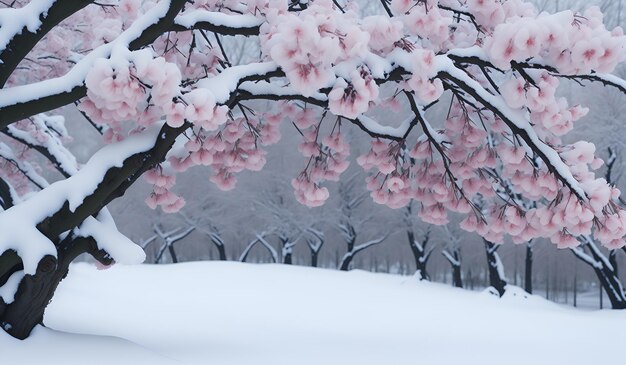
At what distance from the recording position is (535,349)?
9133 mm

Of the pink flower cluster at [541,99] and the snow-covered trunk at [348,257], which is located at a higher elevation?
the pink flower cluster at [541,99]

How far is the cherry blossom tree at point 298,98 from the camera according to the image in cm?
462

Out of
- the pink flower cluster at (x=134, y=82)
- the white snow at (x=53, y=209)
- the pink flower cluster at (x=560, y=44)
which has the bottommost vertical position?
the white snow at (x=53, y=209)

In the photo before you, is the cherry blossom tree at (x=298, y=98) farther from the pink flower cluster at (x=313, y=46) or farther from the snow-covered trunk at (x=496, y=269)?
the snow-covered trunk at (x=496, y=269)

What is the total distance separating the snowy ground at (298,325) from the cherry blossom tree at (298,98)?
3.61ft

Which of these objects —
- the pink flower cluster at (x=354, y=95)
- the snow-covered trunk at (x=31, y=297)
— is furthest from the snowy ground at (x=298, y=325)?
the pink flower cluster at (x=354, y=95)

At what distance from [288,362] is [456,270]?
955 inches

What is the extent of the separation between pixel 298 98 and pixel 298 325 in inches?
196

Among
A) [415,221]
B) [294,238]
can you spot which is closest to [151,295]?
[415,221]

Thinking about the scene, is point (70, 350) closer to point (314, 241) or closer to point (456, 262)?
point (456, 262)

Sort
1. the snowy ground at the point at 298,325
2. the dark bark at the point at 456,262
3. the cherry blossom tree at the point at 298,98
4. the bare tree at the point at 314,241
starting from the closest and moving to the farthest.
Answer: the cherry blossom tree at the point at 298,98, the snowy ground at the point at 298,325, the dark bark at the point at 456,262, the bare tree at the point at 314,241

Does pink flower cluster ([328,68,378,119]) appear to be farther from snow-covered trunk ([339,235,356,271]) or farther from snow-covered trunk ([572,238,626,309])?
snow-covered trunk ([339,235,356,271])

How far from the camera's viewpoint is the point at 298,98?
5770 millimetres

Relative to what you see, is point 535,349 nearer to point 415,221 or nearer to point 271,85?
point 271,85
